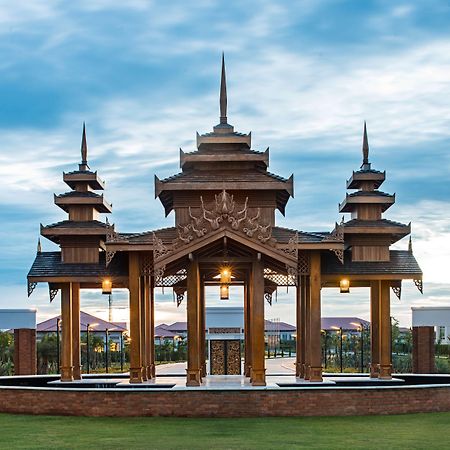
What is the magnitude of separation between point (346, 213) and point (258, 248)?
5.80m

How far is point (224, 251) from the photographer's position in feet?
76.6

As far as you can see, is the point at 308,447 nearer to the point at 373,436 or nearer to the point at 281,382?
the point at 373,436

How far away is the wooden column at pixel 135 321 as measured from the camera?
23.8 m

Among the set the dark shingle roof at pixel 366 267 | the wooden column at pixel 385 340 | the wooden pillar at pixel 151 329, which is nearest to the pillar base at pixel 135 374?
the wooden pillar at pixel 151 329

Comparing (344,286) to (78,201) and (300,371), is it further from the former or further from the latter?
(78,201)

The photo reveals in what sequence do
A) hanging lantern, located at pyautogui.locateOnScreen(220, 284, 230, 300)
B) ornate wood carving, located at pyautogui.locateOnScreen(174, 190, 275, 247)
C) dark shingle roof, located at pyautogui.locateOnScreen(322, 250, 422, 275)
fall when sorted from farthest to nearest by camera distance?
hanging lantern, located at pyautogui.locateOnScreen(220, 284, 230, 300) → dark shingle roof, located at pyautogui.locateOnScreen(322, 250, 422, 275) → ornate wood carving, located at pyautogui.locateOnScreen(174, 190, 275, 247)

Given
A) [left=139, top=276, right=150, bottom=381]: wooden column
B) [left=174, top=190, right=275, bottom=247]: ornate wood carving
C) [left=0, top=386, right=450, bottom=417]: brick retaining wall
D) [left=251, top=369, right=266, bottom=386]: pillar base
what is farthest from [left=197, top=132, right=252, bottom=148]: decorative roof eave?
[left=0, top=386, right=450, bottom=417]: brick retaining wall

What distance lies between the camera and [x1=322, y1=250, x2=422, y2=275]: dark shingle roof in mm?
25188

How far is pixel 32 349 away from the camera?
101 feet

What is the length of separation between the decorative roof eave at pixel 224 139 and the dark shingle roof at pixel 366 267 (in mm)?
3792

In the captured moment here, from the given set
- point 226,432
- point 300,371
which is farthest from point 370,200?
point 226,432

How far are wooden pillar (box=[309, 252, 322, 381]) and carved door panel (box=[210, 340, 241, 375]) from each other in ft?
24.7

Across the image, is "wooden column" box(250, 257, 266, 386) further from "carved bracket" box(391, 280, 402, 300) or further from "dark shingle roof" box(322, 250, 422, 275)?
"carved bracket" box(391, 280, 402, 300)

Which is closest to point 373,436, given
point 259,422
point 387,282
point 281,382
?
point 259,422
